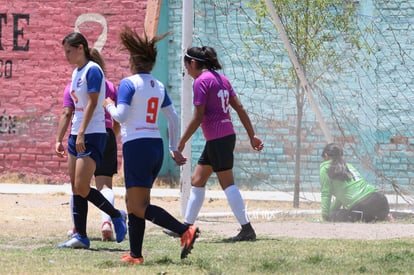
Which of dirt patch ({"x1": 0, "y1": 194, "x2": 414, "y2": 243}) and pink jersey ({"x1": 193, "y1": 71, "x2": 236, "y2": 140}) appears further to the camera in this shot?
dirt patch ({"x1": 0, "y1": 194, "x2": 414, "y2": 243})

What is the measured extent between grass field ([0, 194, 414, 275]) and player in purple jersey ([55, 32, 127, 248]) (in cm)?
40

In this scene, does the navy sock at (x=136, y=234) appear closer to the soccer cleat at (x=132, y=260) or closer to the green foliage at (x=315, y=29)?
the soccer cleat at (x=132, y=260)

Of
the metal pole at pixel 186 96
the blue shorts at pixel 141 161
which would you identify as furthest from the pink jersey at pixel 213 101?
the metal pole at pixel 186 96

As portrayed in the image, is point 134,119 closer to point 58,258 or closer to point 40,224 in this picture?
point 58,258

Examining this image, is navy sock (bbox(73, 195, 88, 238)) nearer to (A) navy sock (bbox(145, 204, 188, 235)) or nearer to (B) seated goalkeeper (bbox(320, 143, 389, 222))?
(A) navy sock (bbox(145, 204, 188, 235))

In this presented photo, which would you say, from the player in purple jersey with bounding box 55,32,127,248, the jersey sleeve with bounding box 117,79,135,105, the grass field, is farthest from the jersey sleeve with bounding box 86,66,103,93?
the grass field

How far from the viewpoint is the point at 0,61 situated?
18688 mm

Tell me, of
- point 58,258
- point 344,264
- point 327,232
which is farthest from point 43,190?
point 344,264

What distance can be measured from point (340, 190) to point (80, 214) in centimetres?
396

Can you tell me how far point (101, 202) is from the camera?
9.01 meters

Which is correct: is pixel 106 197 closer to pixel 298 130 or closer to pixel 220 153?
pixel 220 153

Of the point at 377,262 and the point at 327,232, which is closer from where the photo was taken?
the point at 377,262

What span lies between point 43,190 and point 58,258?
865 cm

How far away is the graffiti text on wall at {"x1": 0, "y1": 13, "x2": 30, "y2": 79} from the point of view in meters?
18.6
